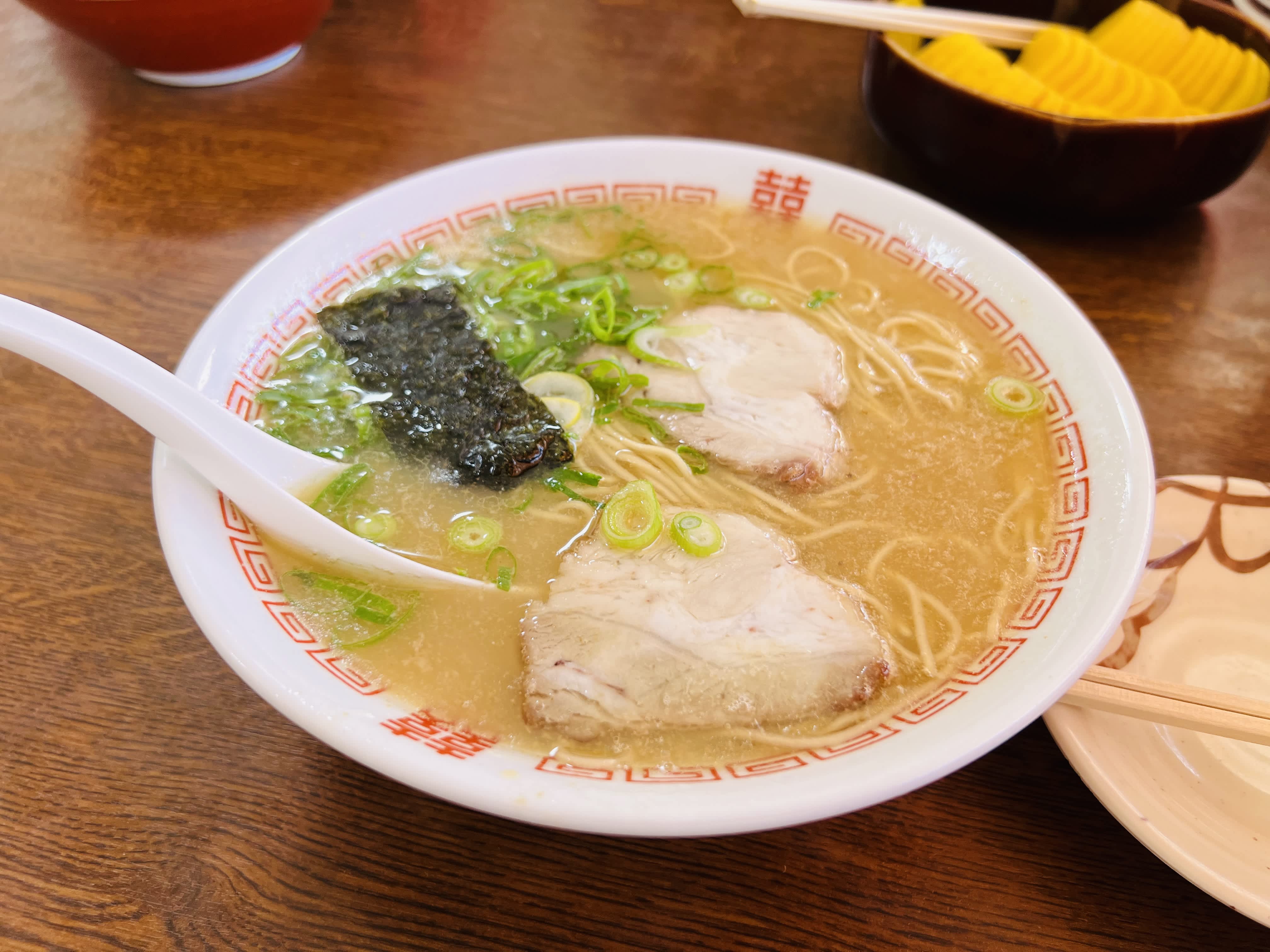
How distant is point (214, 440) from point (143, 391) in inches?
5.0

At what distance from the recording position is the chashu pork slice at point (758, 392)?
166cm

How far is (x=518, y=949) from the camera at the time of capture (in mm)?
1128

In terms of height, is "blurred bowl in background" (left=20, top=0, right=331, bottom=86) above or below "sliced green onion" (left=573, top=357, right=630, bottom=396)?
above

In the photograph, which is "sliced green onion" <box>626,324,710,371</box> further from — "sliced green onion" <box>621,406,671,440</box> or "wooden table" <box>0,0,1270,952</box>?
"wooden table" <box>0,0,1270,952</box>

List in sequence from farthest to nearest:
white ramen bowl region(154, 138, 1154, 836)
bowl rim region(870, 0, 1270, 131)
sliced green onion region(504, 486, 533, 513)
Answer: bowl rim region(870, 0, 1270, 131)
sliced green onion region(504, 486, 533, 513)
white ramen bowl region(154, 138, 1154, 836)

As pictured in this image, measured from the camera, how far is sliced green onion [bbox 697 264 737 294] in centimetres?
207

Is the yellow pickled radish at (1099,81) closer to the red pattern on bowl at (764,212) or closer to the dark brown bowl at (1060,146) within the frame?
the dark brown bowl at (1060,146)

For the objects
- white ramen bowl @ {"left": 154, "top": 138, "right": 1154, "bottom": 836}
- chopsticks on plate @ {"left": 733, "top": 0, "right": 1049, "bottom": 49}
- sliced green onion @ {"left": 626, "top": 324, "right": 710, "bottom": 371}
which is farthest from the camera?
chopsticks on plate @ {"left": 733, "top": 0, "right": 1049, "bottom": 49}

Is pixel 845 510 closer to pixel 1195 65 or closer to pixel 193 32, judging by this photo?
pixel 1195 65

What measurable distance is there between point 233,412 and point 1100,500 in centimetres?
167

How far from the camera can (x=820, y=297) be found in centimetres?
203

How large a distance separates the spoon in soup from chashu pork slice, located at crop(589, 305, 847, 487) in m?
0.62

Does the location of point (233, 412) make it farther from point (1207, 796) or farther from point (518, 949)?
point (1207, 796)

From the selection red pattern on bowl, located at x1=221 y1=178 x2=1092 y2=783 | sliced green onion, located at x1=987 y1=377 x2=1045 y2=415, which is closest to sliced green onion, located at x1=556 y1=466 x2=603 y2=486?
red pattern on bowl, located at x1=221 y1=178 x2=1092 y2=783
